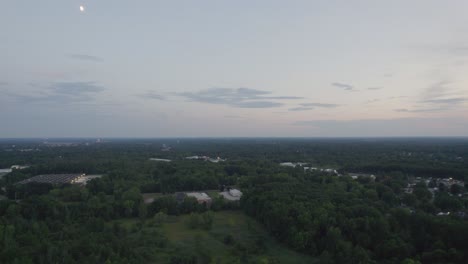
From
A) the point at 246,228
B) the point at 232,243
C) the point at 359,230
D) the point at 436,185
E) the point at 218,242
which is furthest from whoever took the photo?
the point at 436,185

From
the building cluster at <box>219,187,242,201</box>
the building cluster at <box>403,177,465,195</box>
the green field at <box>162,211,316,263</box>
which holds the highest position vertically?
the building cluster at <box>403,177,465,195</box>

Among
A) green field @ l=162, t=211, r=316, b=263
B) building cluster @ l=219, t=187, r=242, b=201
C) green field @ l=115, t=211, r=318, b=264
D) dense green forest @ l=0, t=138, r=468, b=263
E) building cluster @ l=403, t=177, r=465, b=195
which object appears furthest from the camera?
building cluster @ l=403, t=177, r=465, b=195

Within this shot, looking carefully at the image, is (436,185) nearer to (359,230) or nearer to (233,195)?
(233,195)

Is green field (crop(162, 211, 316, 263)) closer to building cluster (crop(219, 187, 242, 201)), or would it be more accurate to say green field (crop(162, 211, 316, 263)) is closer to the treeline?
the treeline

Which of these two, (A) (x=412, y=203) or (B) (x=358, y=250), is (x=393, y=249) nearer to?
(B) (x=358, y=250)

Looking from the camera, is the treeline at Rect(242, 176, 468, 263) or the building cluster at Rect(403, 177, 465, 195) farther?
the building cluster at Rect(403, 177, 465, 195)

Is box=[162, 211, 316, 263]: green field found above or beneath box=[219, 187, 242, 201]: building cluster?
beneath

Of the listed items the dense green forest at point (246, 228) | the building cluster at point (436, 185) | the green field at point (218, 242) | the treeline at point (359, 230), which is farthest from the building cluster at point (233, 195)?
the building cluster at point (436, 185)

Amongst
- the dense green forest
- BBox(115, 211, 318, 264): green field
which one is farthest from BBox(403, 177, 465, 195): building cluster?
BBox(115, 211, 318, 264): green field

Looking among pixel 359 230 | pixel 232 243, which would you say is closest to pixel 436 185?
pixel 359 230
